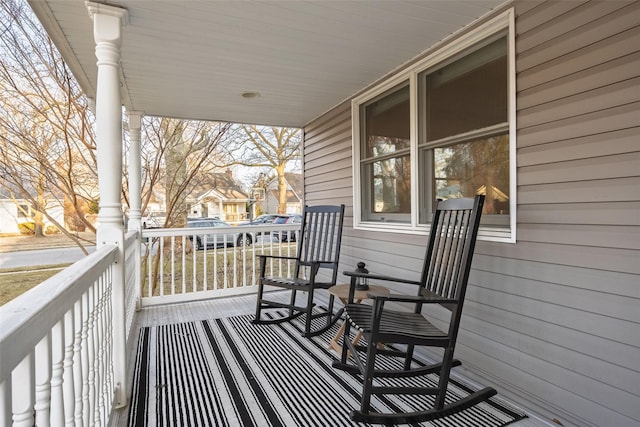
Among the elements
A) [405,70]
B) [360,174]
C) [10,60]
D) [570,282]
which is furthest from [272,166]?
[570,282]

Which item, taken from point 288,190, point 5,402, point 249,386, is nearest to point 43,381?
point 5,402

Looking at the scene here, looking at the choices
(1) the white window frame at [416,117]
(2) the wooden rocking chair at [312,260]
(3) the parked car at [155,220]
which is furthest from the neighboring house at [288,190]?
(1) the white window frame at [416,117]

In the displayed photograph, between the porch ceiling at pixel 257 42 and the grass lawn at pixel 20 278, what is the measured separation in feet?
12.2

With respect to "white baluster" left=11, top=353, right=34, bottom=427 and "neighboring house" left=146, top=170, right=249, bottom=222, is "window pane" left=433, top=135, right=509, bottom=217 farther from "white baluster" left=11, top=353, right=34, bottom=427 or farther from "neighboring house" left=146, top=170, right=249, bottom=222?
"neighboring house" left=146, top=170, right=249, bottom=222

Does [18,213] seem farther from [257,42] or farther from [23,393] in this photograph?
[23,393]

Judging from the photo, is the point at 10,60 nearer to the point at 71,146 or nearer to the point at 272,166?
the point at 71,146

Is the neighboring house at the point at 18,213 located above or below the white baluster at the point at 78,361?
above

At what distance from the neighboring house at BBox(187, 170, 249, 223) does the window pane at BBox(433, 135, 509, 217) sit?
309 inches

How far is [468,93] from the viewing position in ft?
8.40

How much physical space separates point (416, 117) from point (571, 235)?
1510 millimetres

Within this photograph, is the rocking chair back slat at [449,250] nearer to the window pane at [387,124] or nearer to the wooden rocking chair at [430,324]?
the wooden rocking chair at [430,324]

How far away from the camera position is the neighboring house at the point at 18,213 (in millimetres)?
5590

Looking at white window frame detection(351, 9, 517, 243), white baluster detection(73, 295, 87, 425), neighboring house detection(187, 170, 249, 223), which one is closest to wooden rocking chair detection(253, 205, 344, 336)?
white window frame detection(351, 9, 517, 243)

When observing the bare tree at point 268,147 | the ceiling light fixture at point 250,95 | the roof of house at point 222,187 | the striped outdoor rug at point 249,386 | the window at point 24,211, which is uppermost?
the bare tree at point 268,147
